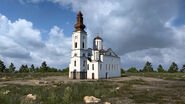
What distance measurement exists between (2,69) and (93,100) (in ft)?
271

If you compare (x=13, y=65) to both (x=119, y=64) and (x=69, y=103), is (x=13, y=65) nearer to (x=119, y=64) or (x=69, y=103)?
(x=119, y=64)

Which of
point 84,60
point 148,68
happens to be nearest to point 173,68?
point 148,68

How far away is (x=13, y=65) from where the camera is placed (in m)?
82.0

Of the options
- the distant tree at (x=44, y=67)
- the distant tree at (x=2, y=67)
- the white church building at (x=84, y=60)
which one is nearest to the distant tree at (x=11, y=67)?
the distant tree at (x=2, y=67)

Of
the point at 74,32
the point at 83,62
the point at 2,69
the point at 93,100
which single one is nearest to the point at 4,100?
the point at 93,100

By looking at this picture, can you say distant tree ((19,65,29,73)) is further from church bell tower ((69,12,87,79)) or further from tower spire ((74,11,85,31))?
tower spire ((74,11,85,31))

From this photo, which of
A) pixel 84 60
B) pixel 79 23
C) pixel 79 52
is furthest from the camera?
pixel 79 23

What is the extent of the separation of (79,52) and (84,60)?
3059 millimetres

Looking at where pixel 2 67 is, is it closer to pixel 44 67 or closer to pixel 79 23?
pixel 44 67

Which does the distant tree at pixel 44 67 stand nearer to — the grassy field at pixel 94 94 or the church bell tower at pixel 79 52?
the church bell tower at pixel 79 52

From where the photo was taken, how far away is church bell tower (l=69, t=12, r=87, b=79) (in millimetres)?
40594

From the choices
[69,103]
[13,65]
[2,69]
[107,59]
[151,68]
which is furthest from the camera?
[151,68]

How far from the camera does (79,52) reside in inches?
1613


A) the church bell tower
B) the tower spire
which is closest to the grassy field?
the church bell tower
